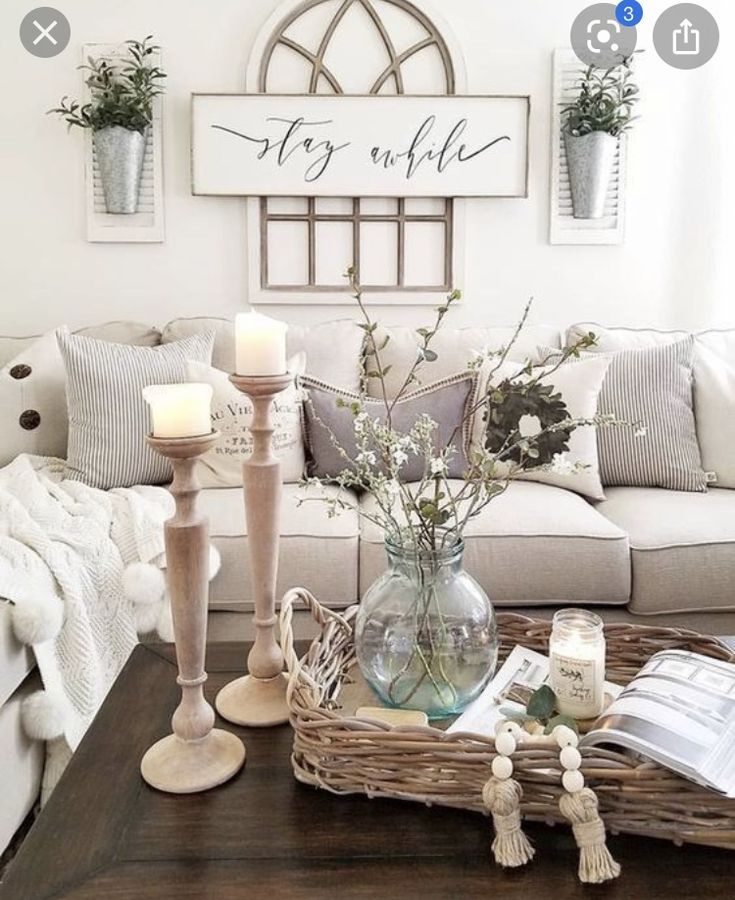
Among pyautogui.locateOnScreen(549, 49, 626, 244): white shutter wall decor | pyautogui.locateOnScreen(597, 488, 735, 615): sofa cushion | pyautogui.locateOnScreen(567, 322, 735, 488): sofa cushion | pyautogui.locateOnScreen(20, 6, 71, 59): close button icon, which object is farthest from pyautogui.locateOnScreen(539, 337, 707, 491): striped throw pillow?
pyautogui.locateOnScreen(20, 6, 71, 59): close button icon

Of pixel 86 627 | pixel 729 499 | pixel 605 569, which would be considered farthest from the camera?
pixel 729 499

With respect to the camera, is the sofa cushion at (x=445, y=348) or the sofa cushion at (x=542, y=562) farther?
the sofa cushion at (x=445, y=348)

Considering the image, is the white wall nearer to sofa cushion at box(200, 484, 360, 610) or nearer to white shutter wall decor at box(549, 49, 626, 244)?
white shutter wall decor at box(549, 49, 626, 244)

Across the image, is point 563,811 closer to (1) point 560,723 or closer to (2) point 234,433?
(1) point 560,723

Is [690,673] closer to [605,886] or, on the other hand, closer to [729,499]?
[605,886]

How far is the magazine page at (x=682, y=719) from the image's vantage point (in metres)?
0.90

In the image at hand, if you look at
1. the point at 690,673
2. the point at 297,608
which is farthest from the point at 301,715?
the point at 297,608

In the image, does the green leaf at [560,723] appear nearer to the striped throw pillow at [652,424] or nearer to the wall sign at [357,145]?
the striped throw pillow at [652,424]

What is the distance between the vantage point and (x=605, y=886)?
0.87m

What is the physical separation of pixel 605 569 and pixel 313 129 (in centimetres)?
179

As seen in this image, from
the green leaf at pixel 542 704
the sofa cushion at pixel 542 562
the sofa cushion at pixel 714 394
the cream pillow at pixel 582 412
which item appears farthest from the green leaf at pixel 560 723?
the sofa cushion at pixel 714 394

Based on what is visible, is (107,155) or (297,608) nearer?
(297,608)

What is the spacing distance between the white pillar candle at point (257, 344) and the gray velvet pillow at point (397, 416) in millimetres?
1244

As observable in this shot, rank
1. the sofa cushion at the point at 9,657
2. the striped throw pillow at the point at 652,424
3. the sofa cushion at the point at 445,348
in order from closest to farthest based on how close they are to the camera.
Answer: the sofa cushion at the point at 9,657
the striped throw pillow at the point at 652,424
the sofa cushion at the point at 445,348
